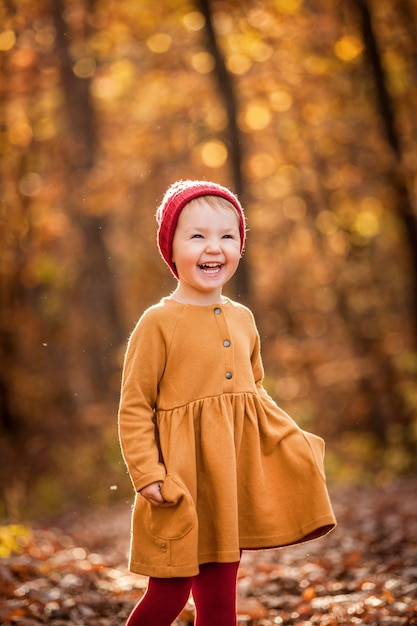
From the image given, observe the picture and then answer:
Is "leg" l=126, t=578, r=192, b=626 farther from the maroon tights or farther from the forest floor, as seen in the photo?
the forest floor

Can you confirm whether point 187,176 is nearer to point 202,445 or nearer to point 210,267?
point 210,267

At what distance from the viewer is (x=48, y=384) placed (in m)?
17.1

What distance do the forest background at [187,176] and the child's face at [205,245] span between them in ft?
28.1

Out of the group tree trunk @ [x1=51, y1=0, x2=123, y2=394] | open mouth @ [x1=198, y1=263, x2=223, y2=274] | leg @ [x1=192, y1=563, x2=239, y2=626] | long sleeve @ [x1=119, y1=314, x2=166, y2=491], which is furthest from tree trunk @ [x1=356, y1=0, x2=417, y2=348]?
leg @ [x1=192, y1=563, x2=239, y2=626]

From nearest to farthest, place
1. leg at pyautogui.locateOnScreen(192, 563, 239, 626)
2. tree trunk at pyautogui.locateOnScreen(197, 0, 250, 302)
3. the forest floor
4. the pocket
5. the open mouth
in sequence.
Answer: the pocket → leg at pyautogui.locateOnScreen(192, 563, 239, 626) → the open mouth → the forest floor → tree trunk at pyautogui.locateOnScreen(197, 0, 250, 302)

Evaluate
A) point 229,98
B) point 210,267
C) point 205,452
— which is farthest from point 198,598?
point 229,98

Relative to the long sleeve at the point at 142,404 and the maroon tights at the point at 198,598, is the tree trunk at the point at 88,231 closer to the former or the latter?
the long sleeve at the point at 142,404

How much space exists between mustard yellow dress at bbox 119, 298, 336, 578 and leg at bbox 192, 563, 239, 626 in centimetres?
8

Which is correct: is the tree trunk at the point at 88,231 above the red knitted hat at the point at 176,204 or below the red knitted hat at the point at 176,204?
above

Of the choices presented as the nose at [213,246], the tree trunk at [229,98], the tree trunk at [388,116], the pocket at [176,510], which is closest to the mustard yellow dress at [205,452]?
the pocket at [176,510]

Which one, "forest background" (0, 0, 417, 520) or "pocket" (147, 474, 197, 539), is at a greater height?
"forest background" (0, 0, 417, 520)

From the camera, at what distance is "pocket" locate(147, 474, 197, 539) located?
3.20m

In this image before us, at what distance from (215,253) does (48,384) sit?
558 inches

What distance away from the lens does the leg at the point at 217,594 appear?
3.33 meters
